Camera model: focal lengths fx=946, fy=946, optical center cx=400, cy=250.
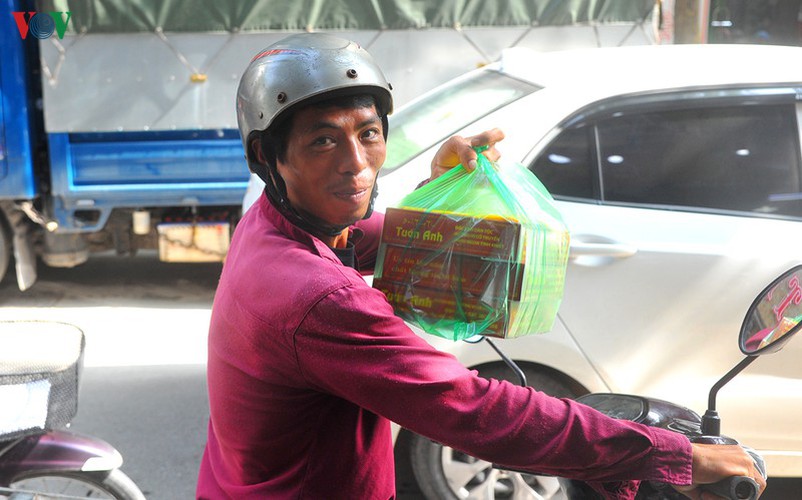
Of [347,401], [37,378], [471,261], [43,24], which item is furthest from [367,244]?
[43,24]

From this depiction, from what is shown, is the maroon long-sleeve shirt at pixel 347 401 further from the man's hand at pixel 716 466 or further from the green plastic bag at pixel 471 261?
the green plastic bag at pixel 471 261

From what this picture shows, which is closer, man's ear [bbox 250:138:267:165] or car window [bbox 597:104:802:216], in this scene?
man's ear [bbox 250:138:267:165]

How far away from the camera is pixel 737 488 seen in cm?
153

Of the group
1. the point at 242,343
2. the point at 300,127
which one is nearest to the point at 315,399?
the point at 242,343

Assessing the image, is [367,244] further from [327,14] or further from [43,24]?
[43,24]

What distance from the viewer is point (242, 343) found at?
161 centimetres

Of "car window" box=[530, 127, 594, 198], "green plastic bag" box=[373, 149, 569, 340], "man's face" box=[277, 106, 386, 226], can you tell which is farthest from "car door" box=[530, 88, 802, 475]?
"man's face" box=[277, 106, 386, 226]

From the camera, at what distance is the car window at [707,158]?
3.68 metres

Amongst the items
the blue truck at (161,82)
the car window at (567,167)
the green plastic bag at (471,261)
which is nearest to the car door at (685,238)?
the car window at (567,167)

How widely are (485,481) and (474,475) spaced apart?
0.16 feet

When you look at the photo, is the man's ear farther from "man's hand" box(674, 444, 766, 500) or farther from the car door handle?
the car door handle

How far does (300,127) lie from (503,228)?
1.40ft

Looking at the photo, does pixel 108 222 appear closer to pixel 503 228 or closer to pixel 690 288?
pixel 690 288

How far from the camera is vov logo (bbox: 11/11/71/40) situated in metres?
6.97
